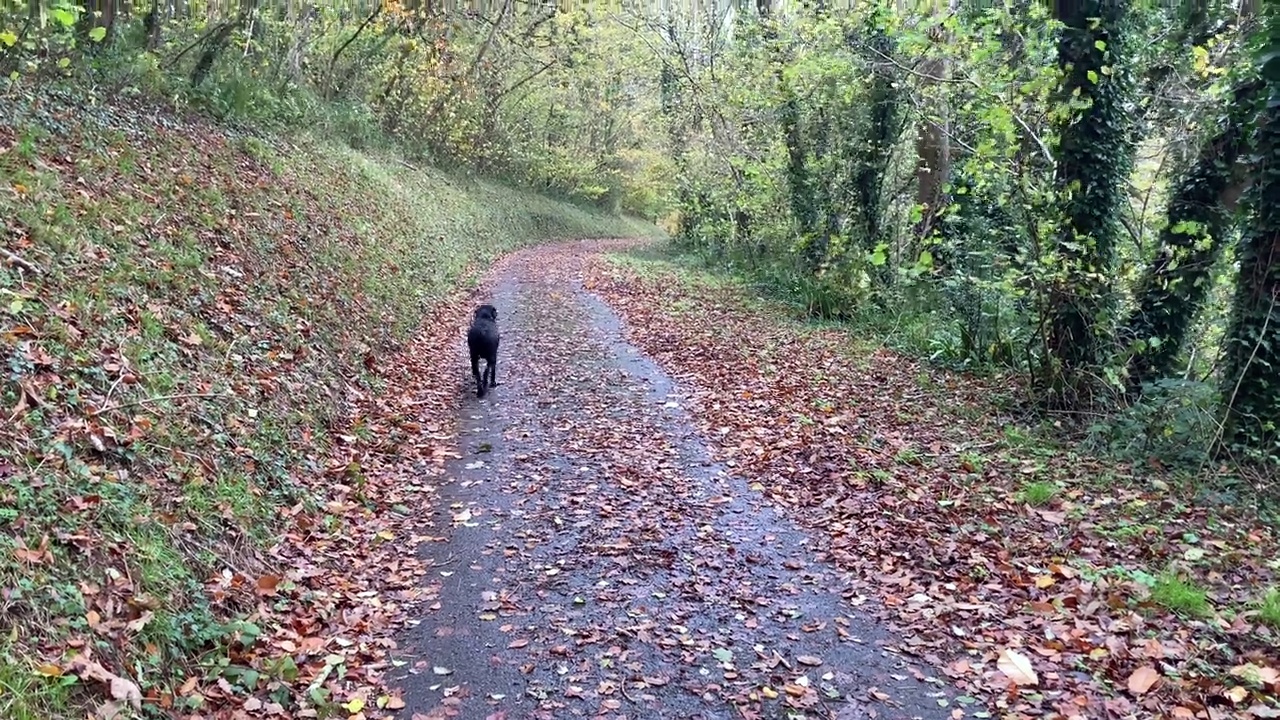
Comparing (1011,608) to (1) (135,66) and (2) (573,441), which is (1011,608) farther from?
(1) (135,66)

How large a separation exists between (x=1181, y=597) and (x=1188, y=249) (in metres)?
4.66

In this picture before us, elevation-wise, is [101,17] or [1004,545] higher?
[101,17]

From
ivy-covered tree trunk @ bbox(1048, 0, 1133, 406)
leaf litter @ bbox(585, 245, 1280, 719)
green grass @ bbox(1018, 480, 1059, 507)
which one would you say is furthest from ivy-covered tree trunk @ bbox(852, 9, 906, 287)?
green grass @ bbox(1018, 480, 1059, 507)

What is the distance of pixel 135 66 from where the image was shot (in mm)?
11656

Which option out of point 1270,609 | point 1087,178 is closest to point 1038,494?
point 1270,609

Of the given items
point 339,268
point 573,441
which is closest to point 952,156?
point 573,441

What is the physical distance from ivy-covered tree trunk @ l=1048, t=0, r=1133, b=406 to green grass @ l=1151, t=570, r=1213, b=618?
3.89 metres

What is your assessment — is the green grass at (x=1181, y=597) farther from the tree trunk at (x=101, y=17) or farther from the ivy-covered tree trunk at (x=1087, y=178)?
the tree trunk at (x=101, y=17)

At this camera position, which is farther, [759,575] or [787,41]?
[787,41]

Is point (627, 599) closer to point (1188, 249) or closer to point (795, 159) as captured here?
point (1188, 249)

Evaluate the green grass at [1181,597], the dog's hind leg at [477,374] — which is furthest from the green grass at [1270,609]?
the dog's hind leg at [477,374]

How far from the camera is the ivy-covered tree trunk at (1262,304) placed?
684cm

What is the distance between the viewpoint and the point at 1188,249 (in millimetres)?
8078

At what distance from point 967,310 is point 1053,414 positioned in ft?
10.1
